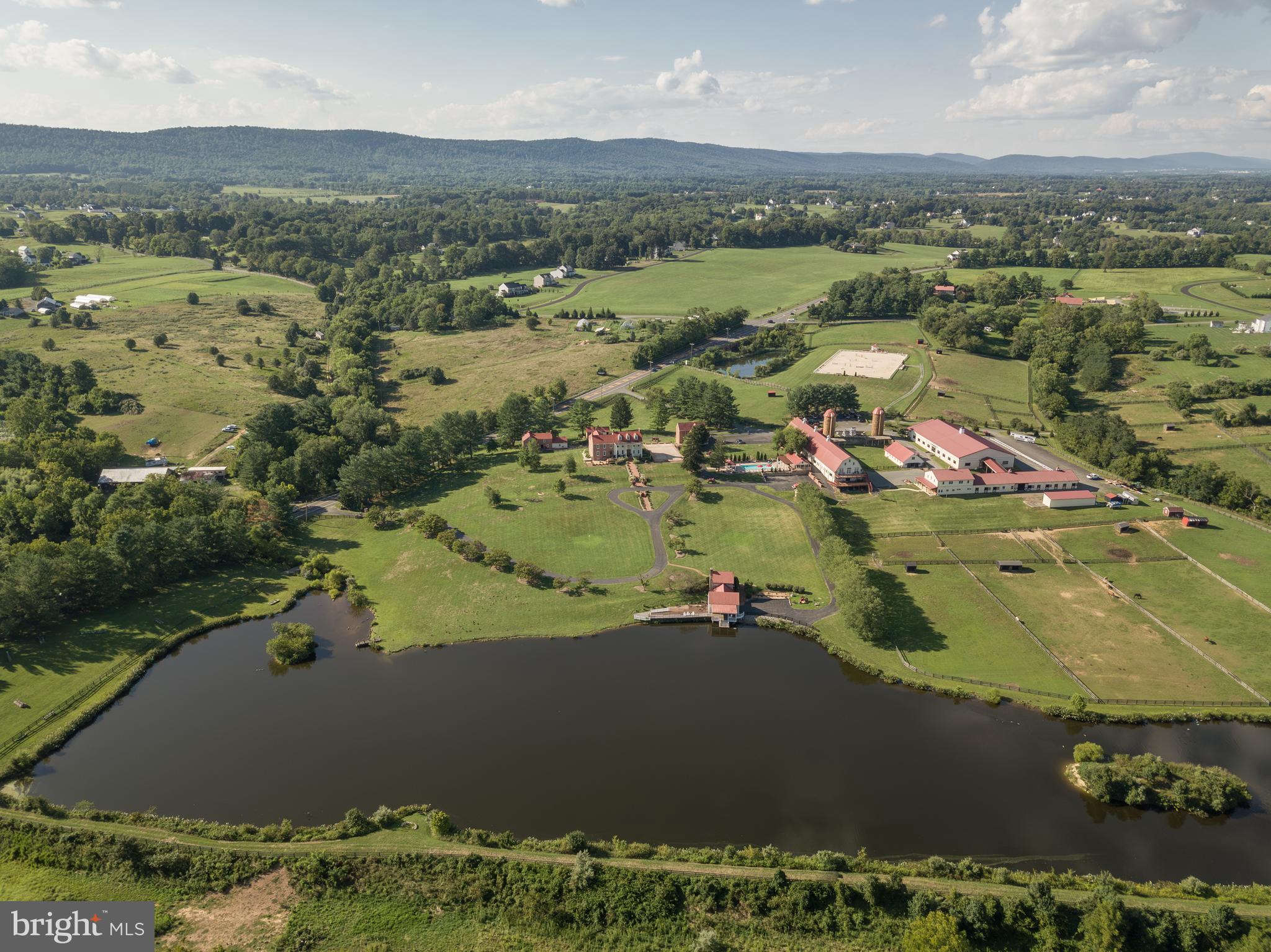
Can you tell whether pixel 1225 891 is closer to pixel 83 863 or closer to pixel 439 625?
pixel 439 625

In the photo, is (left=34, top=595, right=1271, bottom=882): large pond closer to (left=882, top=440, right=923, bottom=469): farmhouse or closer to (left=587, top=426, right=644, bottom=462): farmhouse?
(left=587, top=426, right=644, bottom=462): farmhouse

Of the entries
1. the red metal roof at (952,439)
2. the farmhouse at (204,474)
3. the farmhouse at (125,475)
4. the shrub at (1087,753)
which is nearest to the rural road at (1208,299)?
the red metal roof at (952,439)

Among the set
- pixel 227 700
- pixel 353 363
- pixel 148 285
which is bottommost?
pixel 227 700

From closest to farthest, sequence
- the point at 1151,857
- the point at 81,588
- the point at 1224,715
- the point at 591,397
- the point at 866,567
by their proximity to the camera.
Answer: the point at 1151,857 < the point at 1224,715 < the point at 81,588 < the point at 866,567 < the point at 591,397

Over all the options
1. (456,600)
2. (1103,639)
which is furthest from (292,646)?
(1103,639)

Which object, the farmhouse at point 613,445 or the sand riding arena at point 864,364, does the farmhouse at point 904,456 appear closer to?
the sand riding arena at point 864,364

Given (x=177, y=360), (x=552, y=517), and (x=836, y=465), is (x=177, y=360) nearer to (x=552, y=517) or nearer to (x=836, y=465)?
(x=552, y=517)

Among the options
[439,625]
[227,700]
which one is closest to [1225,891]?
[439,625]
